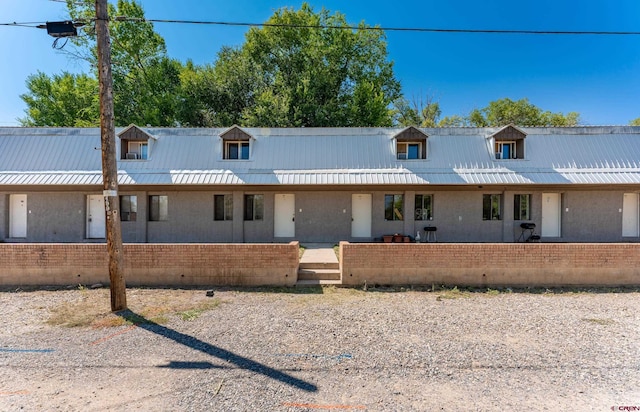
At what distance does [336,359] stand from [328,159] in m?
10.5

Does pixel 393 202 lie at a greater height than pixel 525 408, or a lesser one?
greater

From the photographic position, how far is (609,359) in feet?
13.4

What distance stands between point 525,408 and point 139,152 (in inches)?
641

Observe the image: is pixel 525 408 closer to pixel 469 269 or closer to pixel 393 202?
pixel 469 269

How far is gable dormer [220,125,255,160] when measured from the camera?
1374cm

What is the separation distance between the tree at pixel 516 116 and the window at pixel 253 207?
26.6 meters

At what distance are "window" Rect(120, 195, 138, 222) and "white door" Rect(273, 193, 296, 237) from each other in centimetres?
653

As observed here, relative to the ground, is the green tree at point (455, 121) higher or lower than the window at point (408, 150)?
higher

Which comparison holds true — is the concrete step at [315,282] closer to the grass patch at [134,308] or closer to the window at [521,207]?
the grass patch at [134,308]

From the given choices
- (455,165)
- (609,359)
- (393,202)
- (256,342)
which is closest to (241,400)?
(256,342)

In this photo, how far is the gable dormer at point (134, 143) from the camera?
13.6 meters

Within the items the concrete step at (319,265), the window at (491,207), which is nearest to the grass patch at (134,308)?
the concrete step at (319,265)

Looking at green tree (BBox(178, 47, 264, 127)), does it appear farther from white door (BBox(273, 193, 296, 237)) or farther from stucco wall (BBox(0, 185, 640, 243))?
white door (BBox(273, 193, 296, 237))

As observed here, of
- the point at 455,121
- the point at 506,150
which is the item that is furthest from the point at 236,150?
the point at 455,121
